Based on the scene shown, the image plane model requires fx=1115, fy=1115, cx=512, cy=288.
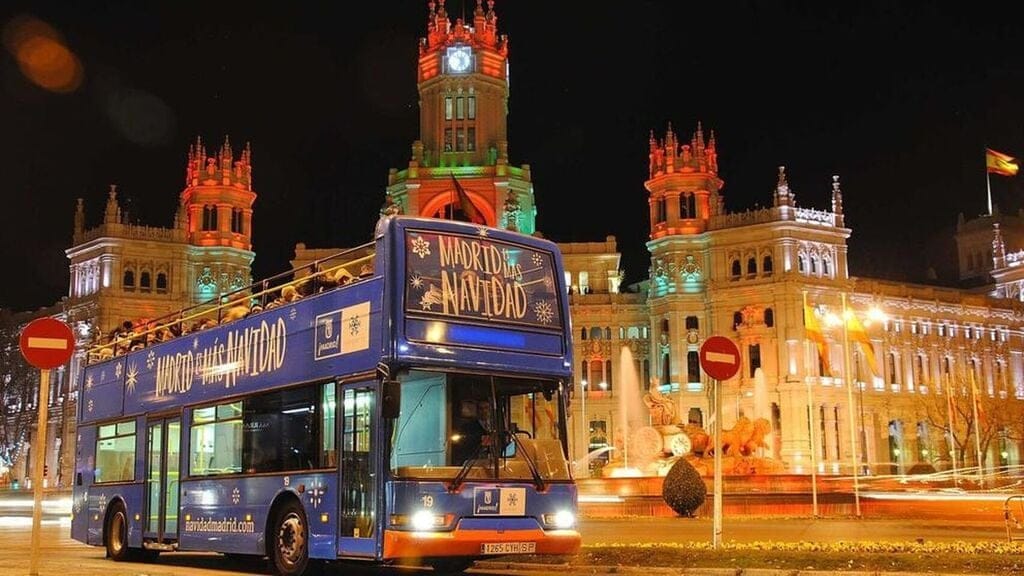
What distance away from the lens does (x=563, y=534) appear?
14734mm

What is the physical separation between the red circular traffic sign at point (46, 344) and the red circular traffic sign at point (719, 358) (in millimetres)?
9052

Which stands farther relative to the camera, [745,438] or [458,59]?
[458,59]

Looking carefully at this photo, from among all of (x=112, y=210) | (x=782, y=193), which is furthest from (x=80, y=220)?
(x=782, y=193)

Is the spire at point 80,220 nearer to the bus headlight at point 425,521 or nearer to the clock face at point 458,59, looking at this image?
the clock face at point 458,59

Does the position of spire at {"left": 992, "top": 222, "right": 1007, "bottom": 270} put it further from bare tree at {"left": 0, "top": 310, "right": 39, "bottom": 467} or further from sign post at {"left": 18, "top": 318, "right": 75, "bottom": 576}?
sign post at {"left": 18, "top": 318, "right": 75, "bottom": 576}

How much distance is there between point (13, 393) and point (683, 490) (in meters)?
Answer: 81.8

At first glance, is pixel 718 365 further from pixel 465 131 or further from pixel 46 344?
pixel 465 131

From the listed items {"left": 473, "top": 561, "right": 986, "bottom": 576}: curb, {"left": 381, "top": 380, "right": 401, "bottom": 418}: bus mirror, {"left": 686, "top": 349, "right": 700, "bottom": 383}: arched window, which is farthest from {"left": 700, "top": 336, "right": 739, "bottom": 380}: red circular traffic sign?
{"left": 686, "top": 349, "right": 700, "bottom": 383}: arched window

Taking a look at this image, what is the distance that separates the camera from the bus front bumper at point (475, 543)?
13.7 m

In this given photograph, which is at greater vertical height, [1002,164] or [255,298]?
[1002,164]

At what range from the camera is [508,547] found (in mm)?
14289

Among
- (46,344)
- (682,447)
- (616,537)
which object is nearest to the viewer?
(46,344)

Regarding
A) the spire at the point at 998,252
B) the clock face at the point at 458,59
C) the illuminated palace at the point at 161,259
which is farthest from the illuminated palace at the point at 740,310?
the illuminated palace at the point at 161,259

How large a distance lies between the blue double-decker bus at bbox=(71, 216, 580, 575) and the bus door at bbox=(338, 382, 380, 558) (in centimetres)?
3
